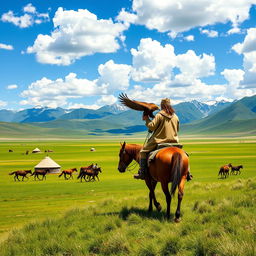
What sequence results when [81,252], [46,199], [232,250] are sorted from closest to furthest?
[232,250] → [81,252] → [46,199]

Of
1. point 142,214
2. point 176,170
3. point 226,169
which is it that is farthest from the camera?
point 226,169

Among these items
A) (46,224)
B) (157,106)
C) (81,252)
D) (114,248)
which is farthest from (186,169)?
(46,224)

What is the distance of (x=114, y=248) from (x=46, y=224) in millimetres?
3661

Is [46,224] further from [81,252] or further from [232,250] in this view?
[232,250]

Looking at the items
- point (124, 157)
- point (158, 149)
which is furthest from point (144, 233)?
point (124, 157)

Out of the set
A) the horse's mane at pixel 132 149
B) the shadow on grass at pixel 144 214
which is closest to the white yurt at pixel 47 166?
the horse's mane at pixel 132 149

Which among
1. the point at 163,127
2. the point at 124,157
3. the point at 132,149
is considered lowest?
the point at 124,157

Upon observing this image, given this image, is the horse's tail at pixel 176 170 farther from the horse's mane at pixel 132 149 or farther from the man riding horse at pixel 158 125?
the horse's mane at pixel 132 149

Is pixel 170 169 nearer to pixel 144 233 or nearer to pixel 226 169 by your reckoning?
pixel 144 233

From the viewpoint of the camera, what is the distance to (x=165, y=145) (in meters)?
10.2

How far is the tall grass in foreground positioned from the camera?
7.07m

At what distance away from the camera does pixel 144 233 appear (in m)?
8.60

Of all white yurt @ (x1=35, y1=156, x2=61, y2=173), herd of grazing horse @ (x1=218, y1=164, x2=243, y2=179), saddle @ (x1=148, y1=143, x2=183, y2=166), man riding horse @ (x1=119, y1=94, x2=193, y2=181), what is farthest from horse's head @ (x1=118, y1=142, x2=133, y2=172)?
white yurt @ (x1=35, y1=156, x2=61, y2=173)

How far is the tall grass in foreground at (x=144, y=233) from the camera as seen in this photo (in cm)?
707
